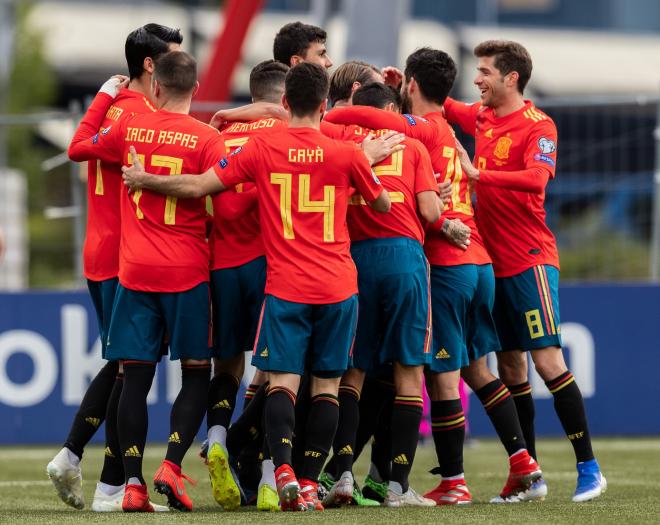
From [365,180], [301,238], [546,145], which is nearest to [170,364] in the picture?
[546,145]

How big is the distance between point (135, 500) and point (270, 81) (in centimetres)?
219

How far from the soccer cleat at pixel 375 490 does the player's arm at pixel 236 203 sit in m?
1.55

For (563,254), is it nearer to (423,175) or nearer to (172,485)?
(423,175)

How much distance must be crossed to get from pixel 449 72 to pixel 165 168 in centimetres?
154

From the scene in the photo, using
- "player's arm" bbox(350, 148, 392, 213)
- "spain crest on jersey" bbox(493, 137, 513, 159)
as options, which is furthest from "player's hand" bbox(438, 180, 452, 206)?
"player's arm" bbox(350, 148, 392, 213)

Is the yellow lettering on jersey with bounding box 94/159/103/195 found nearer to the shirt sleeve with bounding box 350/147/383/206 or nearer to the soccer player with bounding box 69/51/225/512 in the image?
the soccer player with bounding box 69/51/225/512

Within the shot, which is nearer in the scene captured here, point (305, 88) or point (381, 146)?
point (305, 88)

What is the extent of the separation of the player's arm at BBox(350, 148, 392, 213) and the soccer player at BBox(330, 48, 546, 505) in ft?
1.71

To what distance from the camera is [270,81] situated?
720 cm

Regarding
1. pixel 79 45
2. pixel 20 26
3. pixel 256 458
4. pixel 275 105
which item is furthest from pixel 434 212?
pixel 79 45

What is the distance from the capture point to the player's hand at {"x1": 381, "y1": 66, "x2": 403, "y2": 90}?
7.69m

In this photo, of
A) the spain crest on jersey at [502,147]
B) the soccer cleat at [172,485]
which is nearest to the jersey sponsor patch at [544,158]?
the spain crest on jersey at [502,147]

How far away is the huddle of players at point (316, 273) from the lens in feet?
21.4

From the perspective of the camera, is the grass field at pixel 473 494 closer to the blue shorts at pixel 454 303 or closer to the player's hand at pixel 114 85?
the blue shorts at pixel 454 303
